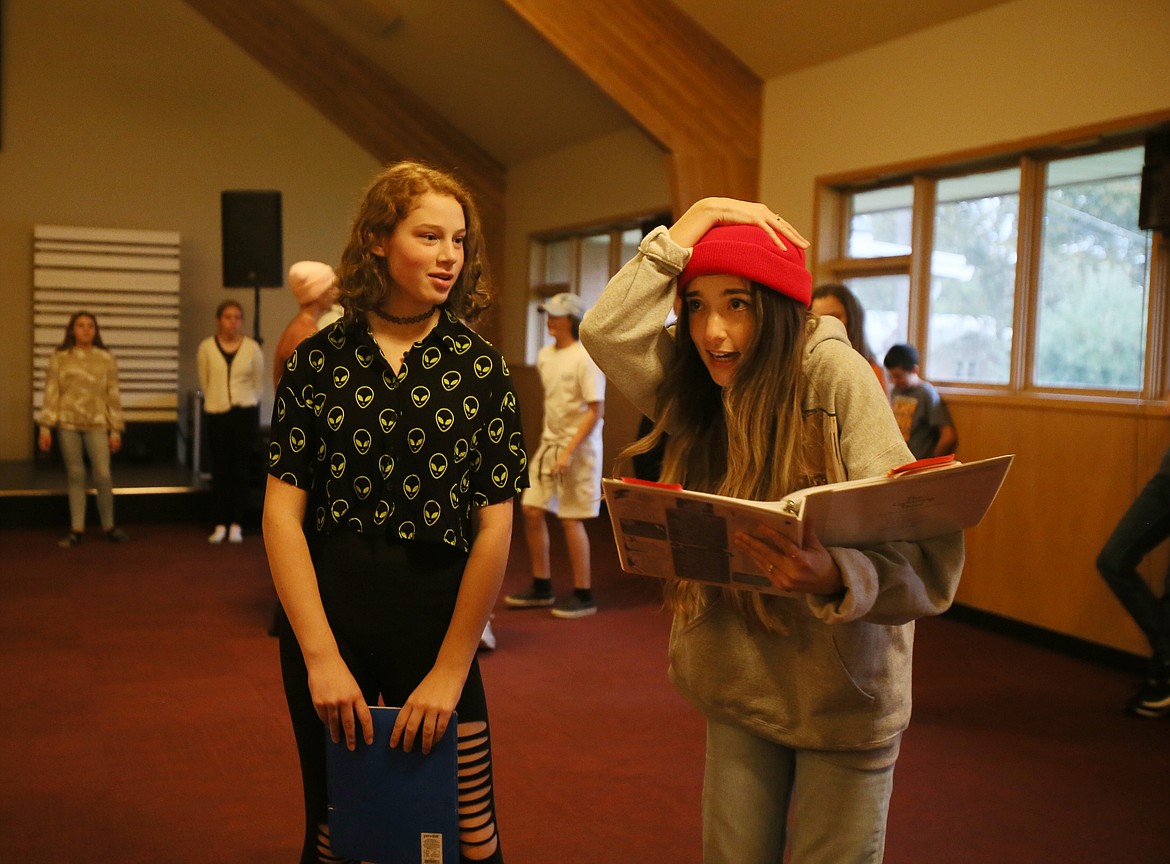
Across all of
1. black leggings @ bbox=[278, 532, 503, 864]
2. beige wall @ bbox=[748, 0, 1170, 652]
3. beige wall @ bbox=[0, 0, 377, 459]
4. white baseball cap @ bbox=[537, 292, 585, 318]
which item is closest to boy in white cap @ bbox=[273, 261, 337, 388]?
white baseball cap @ bbox=[537, 292, 585, 318]

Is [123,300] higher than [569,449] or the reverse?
higher

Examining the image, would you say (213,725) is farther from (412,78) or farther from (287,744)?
(412,78)

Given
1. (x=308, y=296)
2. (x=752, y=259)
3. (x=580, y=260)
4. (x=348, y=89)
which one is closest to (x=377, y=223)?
(x=752, y=259)

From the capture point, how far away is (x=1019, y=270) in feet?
16.7

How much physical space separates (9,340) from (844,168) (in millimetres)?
7335

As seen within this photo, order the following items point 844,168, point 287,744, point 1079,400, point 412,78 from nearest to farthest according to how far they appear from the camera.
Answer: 1. point 287,744
2. point 1079,400
3. point 844,168
4. point 412,78

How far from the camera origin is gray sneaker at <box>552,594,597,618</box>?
4.96m

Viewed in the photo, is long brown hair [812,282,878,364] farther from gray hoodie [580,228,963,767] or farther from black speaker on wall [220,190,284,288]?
black speaker on wall [220,190,284,288]

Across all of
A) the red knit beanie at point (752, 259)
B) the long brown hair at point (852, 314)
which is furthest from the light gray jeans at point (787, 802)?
the long brown hair at point (852, 314)

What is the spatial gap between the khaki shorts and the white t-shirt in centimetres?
6

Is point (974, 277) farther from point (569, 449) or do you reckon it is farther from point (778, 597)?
point (778, 597)

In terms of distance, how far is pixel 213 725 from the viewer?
3439 millimetres

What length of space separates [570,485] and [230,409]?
289 centimetres

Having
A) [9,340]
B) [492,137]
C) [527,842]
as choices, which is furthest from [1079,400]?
[9,340]
